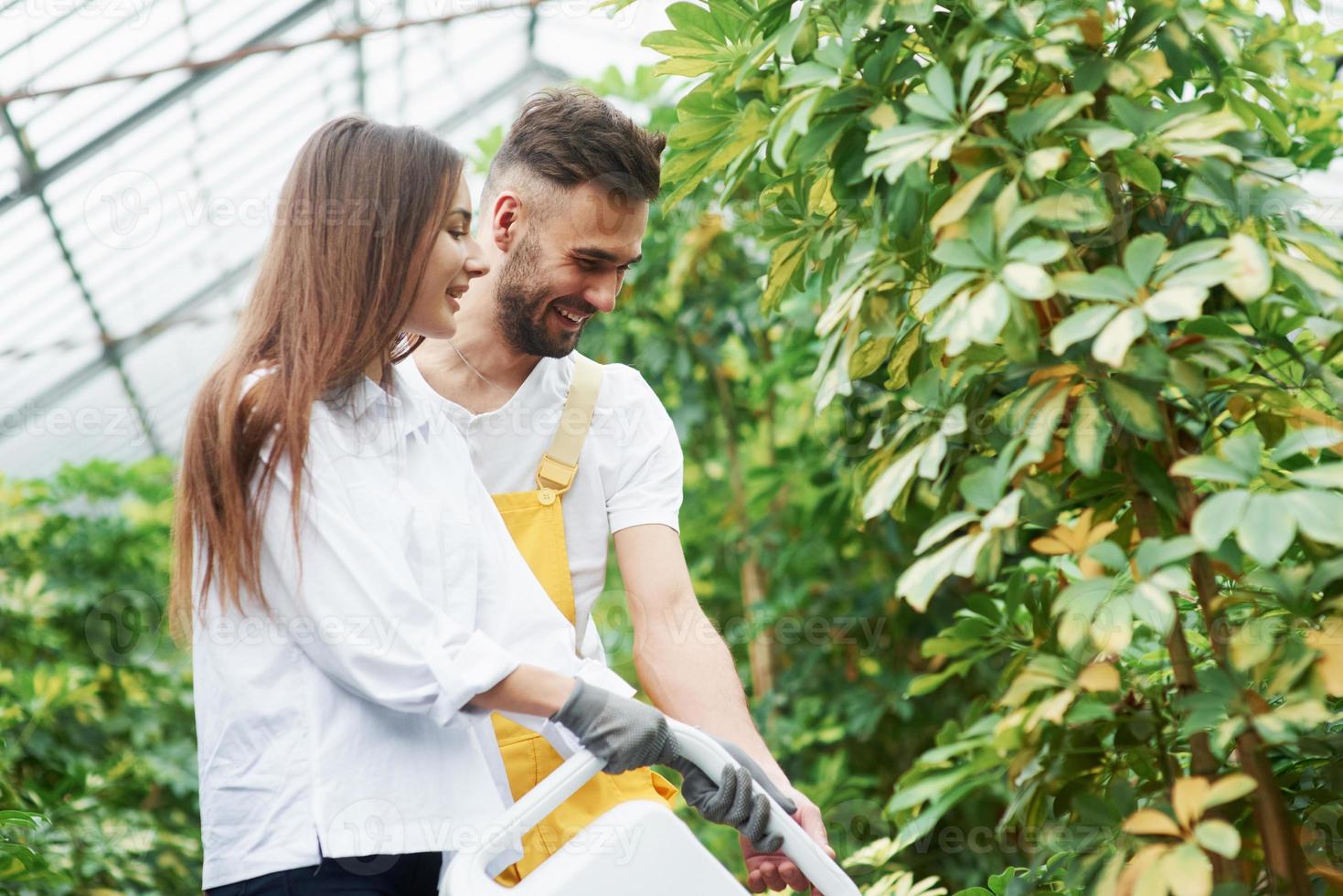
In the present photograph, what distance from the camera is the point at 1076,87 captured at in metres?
1.36

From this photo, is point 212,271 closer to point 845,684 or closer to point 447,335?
point 845,684

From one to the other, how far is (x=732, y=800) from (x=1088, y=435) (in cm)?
62

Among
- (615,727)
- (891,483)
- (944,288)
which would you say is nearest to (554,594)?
(615,727)

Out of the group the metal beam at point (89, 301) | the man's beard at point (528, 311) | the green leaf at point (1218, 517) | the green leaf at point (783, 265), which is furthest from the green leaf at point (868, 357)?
the metal beam at point (89, 301)

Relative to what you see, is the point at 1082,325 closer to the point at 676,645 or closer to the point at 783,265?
the point at 783,265

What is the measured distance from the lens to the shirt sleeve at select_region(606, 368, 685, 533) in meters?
2.24

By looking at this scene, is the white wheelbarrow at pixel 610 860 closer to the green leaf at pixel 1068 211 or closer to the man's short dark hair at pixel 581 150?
the green leaf at pixel 1068 211

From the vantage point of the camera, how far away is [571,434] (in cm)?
220

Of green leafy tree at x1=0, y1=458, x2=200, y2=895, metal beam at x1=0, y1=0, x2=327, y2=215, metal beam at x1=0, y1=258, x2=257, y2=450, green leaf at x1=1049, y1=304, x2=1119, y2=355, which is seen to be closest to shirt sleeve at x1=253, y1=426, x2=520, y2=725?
green leaf at x1=1049, y1=304, x2=1119, y2=355

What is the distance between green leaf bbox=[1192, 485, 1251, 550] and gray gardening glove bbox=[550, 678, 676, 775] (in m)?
0.66

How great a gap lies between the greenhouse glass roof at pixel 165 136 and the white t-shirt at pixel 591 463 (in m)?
3.67

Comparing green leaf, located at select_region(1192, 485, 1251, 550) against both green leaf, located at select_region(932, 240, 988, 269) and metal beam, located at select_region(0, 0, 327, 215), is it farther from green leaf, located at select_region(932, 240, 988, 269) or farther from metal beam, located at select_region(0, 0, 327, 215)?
metal beam, located at select_region(0, 0, 327, 215)

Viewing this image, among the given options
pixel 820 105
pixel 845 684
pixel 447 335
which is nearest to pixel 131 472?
pixel 845 684

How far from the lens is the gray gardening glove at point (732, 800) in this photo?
1569mm
